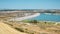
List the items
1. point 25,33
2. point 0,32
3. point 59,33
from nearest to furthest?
point 0,32, point 25,33, point 59,33

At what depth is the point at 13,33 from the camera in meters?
20.3

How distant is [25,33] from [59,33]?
6682 millimetres

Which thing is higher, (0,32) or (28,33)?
(0,32)

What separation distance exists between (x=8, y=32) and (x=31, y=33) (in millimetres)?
3327

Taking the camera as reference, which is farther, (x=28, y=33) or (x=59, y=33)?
(x=59, y=33)

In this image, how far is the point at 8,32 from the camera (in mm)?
20328

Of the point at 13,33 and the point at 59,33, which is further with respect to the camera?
the point at 59,33

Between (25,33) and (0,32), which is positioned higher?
(0,32)

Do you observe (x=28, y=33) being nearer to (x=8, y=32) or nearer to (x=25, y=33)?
(x=25, y=33)

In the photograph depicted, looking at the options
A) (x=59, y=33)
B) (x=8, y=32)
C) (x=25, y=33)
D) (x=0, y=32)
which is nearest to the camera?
(x=0, y=32)

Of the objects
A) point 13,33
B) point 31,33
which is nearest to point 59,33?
point 31,33

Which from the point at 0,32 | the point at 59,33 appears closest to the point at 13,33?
the point at 0,32

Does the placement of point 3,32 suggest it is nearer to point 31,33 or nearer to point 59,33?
point 31,33

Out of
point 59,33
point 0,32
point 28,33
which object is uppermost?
point 0,32
